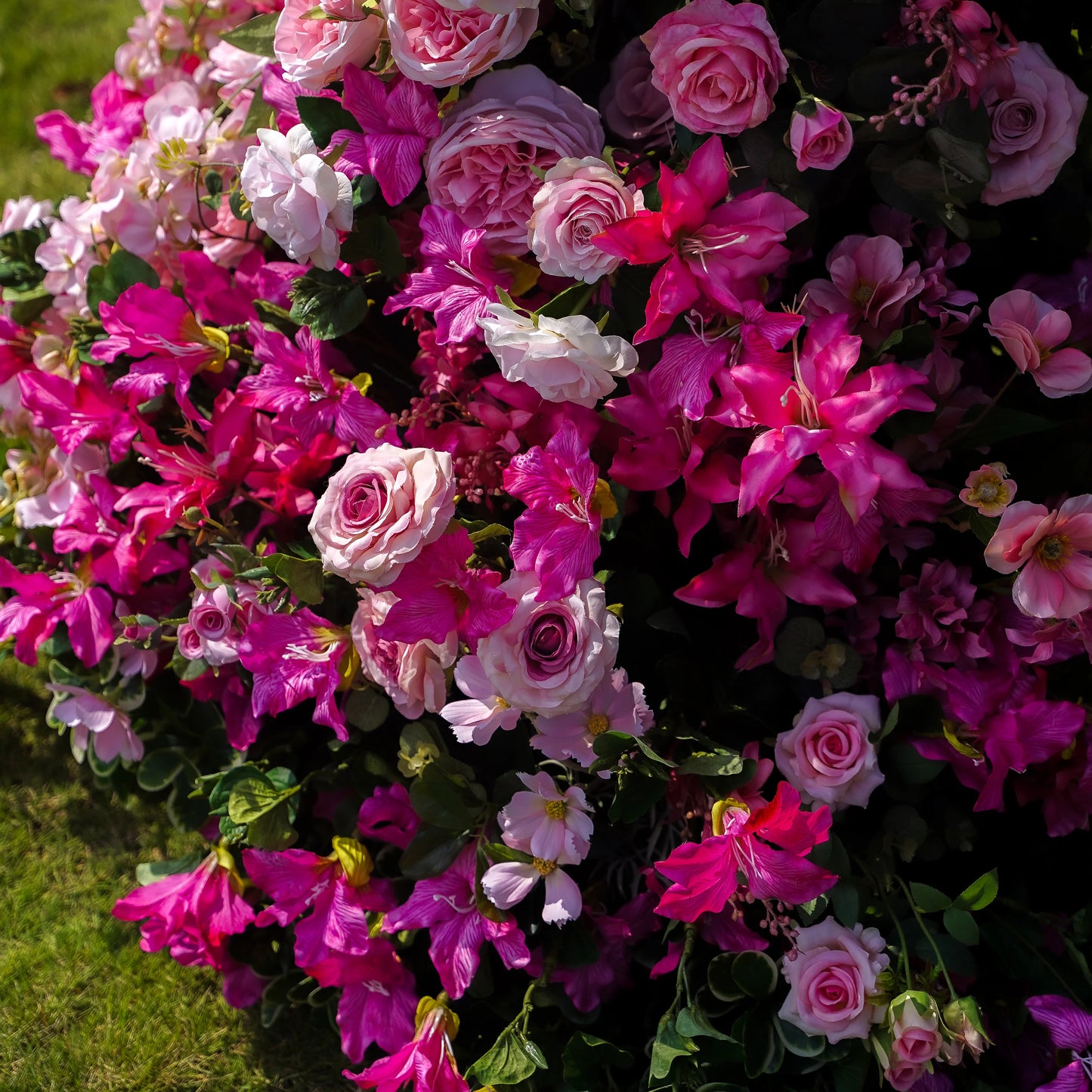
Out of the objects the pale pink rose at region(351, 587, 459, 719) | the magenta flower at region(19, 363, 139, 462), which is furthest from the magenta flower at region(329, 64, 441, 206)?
the magenta flower at region(19, 363, 139, 462)

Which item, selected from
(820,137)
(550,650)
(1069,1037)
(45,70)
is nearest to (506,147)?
(820,137)

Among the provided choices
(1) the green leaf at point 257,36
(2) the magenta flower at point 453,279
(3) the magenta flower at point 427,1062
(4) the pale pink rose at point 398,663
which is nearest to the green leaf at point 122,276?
(1) the green leaf at point 257,36

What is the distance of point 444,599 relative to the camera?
106 cm

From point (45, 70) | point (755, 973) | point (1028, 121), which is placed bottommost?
point (755, 973)

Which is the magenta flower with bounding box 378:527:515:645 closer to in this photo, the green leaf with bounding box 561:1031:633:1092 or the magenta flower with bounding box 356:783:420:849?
the magenta flower with bounding box 356:783:420:849

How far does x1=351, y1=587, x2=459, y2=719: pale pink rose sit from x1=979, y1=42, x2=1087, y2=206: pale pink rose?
78 cm

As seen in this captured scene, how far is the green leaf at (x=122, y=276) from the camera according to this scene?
5.18 ft

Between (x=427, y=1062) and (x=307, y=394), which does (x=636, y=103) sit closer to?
(x=307, y=394)

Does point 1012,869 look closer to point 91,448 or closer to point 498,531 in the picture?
point 498,531

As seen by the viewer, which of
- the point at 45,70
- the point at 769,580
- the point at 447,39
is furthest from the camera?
the point at 45,70

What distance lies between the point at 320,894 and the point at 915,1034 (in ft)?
2.29

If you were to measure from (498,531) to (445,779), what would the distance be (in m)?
0.32

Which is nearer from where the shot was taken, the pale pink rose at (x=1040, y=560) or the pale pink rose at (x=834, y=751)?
the pale pink rose at (x=1040, y=560)

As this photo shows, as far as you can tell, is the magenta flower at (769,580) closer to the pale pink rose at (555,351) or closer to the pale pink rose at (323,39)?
the pale pink rose at (555,351)
